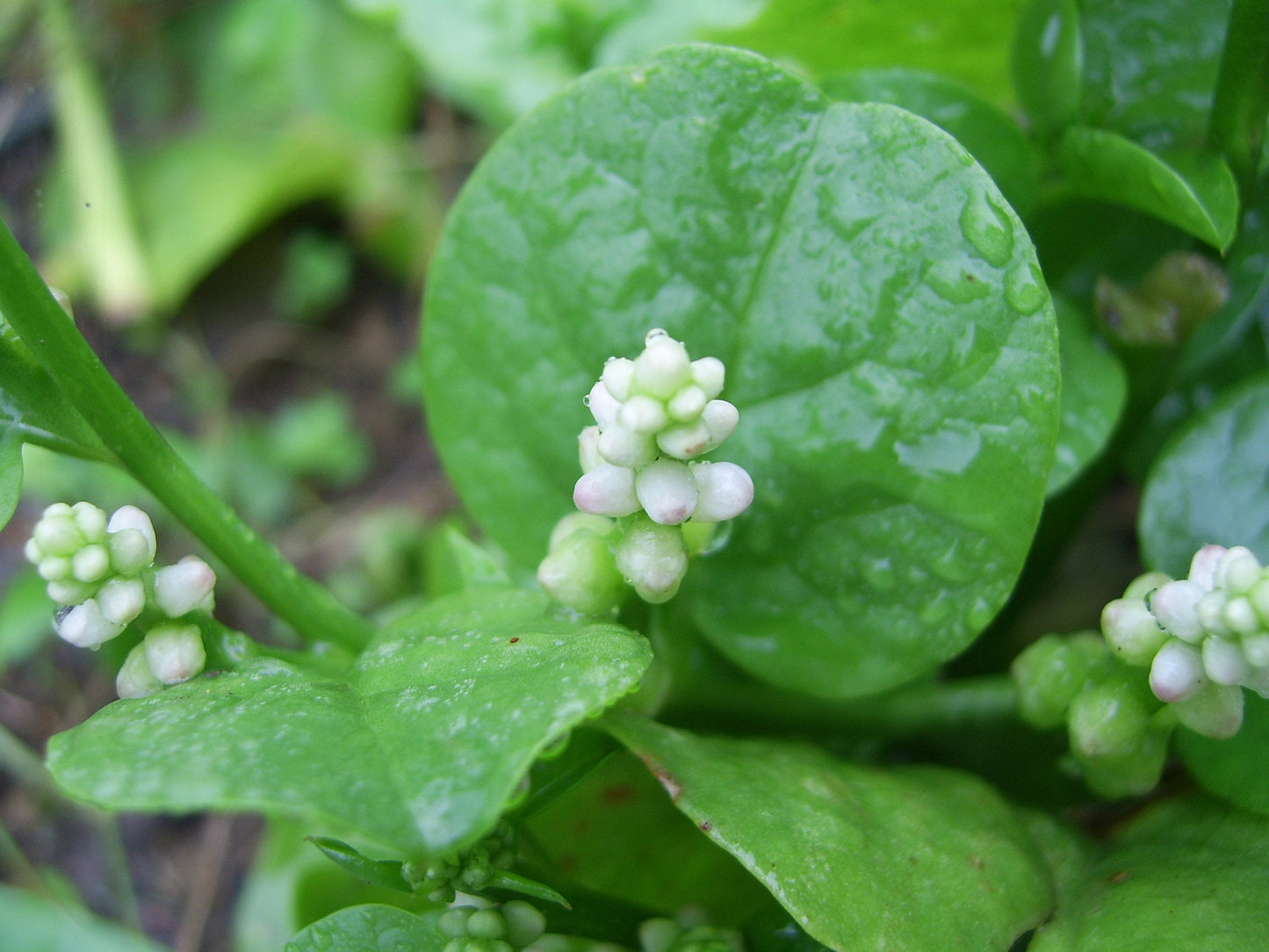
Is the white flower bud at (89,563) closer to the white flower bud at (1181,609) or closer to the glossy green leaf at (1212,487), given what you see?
the white flower bud at (1181,609)

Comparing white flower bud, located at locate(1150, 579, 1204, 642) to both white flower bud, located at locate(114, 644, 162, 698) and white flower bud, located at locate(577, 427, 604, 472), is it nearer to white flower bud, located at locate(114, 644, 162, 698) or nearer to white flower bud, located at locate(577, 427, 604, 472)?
white flower bud, located at locate(577, 427, 604, 472)

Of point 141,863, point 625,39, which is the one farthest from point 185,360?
point 625,39

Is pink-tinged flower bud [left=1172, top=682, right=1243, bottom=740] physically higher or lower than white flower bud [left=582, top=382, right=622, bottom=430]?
lower

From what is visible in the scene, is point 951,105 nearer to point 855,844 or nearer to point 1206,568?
point 1206,568

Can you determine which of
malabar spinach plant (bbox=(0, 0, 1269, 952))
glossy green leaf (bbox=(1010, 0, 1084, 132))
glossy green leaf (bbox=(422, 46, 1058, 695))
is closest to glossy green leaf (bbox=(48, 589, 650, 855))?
malabar spinach plant (bbox=(0, 0, 1269, 952))

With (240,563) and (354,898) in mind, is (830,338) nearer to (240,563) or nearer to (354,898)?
(240,563)

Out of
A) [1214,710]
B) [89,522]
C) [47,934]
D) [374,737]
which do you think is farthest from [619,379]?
[47,934]
